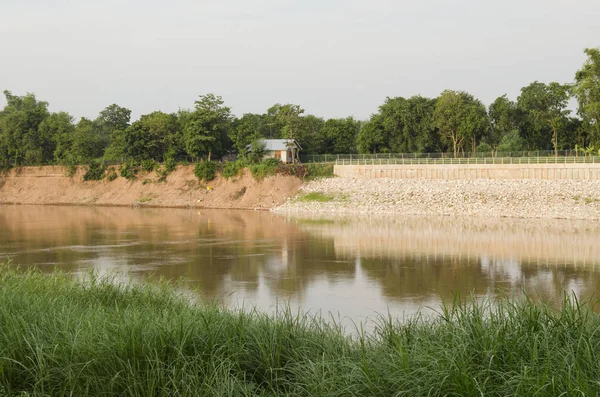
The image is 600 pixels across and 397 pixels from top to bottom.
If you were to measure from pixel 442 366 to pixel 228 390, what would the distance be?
8.70 ft

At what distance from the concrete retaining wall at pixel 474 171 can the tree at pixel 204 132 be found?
56.2ft

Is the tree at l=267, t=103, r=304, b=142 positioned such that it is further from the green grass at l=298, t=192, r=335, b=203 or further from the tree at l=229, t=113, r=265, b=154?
the green grass at l=298, t=192, r=335, b=203

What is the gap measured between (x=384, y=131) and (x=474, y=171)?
64.5 ft

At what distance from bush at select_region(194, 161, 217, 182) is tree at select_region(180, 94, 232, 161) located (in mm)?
3807

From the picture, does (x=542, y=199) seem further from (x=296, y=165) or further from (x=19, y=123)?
(x=19, y=123)

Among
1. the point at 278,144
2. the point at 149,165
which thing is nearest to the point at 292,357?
the point at 278,144

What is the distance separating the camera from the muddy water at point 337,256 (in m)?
20.4

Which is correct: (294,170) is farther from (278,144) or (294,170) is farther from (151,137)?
(151,137)

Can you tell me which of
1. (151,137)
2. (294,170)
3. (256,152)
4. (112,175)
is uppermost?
(151,137)

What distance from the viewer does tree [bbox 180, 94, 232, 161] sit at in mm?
73438

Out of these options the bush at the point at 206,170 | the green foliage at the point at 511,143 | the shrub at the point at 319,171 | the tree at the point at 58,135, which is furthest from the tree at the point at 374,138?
the tree at the point at 58,135

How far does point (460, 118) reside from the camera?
222ft

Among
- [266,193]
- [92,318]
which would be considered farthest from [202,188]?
[92,318]

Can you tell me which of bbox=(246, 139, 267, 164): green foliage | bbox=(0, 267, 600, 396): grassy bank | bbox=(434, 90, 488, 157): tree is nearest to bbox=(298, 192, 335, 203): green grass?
bbox=(246, 139, 267, 164): green foliage
